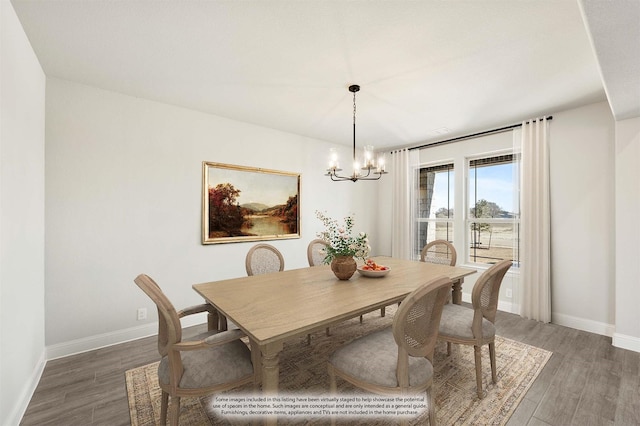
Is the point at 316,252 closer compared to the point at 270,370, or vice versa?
the point at 270,370

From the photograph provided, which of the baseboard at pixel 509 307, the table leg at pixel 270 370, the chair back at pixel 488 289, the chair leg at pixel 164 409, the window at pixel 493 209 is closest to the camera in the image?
the table leg at pixel 270 370

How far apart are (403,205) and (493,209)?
1.36m

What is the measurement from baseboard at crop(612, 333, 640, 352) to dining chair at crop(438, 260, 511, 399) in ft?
5.57

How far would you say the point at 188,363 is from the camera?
1.47m

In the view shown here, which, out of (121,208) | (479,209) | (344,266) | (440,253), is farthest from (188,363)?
(479,209)

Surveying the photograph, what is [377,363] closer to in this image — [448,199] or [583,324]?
[583,324]

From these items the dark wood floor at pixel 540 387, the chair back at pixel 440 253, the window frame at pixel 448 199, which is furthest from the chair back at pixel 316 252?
the window frame at pixel 448 199

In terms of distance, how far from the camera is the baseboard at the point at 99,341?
8.17ft

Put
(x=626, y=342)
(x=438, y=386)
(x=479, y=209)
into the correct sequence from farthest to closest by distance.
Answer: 1. (x=479, y=209)
2. (x=626, y=342)
3. (x=438, y=386)

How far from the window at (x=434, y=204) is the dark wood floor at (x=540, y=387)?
80.1 inches

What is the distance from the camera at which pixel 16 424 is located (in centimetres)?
168

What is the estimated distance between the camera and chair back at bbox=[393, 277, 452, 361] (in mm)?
1323

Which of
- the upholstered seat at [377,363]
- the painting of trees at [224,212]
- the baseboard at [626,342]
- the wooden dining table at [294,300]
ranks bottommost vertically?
the baseboard at [626,342]

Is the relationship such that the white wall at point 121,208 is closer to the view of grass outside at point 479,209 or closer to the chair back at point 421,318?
the chair back at point 421,318
